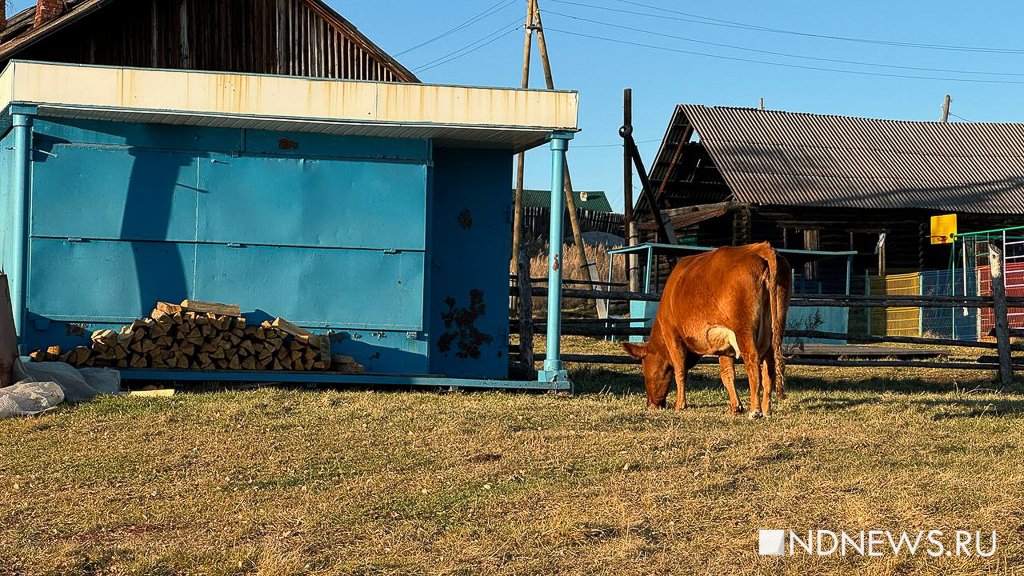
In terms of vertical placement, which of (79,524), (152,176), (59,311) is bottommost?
(79,524)

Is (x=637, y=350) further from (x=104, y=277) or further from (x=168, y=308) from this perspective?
(x=104, y=277)

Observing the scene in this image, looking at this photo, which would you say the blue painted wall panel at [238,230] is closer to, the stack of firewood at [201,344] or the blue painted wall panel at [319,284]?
the blue painted wall panel at [319,284]

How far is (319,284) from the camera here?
38.5 feet

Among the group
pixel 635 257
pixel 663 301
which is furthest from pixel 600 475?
pixel 635 257

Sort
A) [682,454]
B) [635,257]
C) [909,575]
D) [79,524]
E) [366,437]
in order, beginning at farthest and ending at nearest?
[635,257], [366,437], [682,454], [79,524], [909,575]

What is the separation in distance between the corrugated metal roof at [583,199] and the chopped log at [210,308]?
5406 cm

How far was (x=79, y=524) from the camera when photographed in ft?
19.2

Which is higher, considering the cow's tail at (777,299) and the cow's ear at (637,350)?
the cow's tail at (777,299)

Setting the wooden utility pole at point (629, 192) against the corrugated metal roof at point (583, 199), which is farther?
the corrugated metal roof at point (583, 199)

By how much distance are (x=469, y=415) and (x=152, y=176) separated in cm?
413

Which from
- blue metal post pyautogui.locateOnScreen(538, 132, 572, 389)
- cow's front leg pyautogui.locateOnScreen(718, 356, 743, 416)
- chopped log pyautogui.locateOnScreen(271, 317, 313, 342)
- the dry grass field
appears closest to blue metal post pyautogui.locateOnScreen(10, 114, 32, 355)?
the dry grass field

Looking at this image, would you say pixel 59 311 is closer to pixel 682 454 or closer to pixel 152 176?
pixel 152 176

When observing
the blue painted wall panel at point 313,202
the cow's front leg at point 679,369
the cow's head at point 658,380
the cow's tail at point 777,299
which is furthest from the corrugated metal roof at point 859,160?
the cow's tail at point 777,299

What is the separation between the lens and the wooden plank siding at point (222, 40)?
16.8 m
